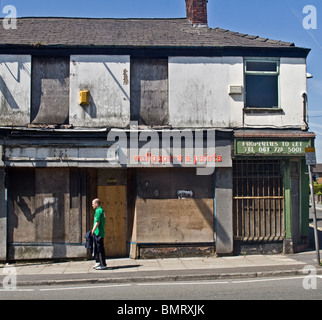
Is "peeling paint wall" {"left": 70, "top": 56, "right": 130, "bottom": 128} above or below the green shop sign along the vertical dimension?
above

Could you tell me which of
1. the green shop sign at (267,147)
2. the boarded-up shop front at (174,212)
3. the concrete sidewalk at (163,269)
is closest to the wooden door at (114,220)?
the concrete sidewalk at (163,269)

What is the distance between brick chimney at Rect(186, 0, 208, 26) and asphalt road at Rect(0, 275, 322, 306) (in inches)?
364

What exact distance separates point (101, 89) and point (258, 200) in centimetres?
583

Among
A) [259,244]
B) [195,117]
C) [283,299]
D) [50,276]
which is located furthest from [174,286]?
[195,117]

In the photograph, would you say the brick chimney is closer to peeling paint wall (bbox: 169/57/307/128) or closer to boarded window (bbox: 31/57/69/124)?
peeling paint wall (bbox: 169/57/307/128)

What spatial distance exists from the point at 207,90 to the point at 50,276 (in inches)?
270

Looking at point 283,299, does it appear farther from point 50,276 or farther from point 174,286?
point 50,276

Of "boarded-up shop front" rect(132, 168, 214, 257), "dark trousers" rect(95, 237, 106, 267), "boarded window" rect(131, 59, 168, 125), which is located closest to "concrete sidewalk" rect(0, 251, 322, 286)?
"dark trousers" rect(95, 237, 106, 267)

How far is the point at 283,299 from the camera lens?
7.45 metres

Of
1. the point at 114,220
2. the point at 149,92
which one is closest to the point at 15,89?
the point at 149,92

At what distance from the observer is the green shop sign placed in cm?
1220

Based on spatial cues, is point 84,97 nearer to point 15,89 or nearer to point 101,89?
point 101,89

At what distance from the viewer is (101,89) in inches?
481

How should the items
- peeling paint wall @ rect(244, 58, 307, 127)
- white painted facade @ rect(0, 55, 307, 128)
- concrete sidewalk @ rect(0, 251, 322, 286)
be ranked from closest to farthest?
concrete sidewalk @ rect(0, 251, 322, 286) → white painted facade @ rect(0, 55, 307, 128) → peeling paint wall @ rect(244, 58, 307, 127)
